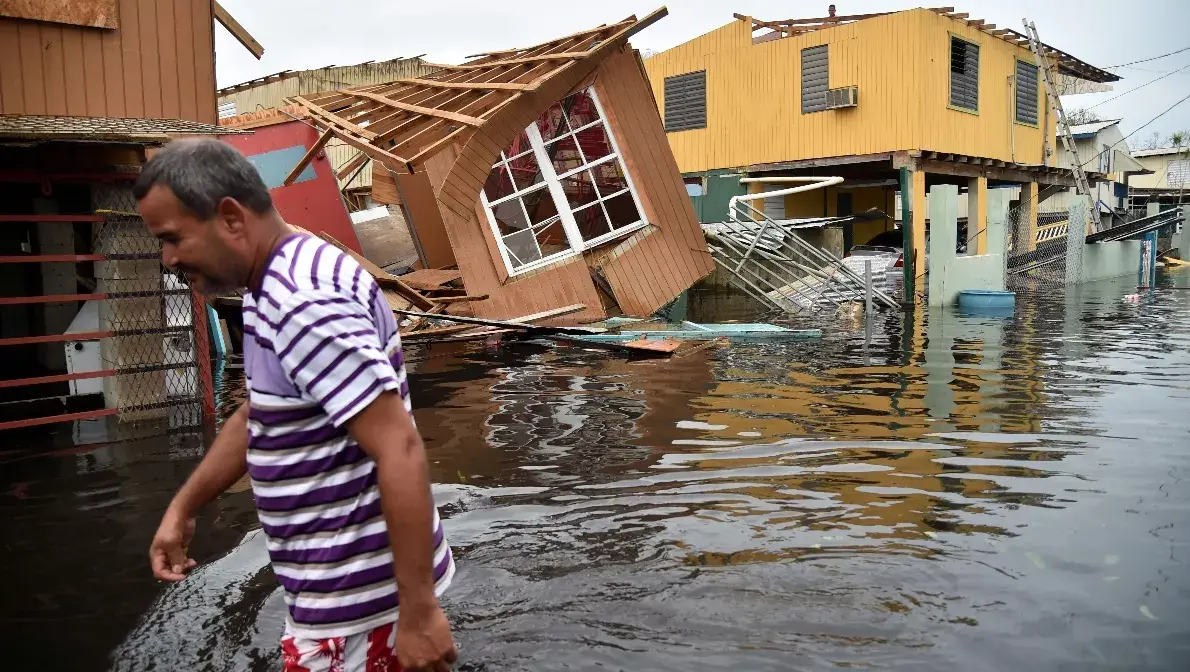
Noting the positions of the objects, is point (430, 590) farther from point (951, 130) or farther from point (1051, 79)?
point (1051, 79)

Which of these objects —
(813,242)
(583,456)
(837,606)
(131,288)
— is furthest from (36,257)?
(813,242)

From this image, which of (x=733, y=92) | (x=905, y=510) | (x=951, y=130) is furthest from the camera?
(x=733, y=92)

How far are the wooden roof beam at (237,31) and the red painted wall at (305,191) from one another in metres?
5.54

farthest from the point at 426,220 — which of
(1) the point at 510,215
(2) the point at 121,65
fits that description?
(2) the point at 121,65

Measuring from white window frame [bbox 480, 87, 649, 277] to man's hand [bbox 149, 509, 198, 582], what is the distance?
12.8 meters

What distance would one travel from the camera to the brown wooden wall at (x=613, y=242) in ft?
47.5

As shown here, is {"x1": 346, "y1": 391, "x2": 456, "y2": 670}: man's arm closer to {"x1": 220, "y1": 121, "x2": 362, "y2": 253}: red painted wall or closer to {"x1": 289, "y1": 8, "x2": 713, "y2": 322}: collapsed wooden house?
{"x1": 289, "y1": 8, "x2": 713, "y2": 322}: collapsed wooden house

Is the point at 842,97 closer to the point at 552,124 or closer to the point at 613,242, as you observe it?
the point at 552,124

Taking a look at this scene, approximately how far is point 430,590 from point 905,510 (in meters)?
4.17

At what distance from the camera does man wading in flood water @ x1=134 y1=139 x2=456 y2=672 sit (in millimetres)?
1863

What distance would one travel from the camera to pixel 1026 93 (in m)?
27.8

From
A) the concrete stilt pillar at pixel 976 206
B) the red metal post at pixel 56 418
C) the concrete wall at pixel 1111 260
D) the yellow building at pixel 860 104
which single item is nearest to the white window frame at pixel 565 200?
the yellow building at pixel 860 104

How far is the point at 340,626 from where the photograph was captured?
80.9 inches

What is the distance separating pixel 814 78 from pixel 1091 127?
2255 centimetres
